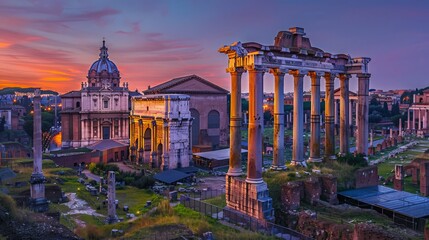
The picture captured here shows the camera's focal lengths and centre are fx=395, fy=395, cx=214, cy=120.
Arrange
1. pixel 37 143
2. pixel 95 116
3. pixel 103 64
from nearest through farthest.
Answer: pixel 37 143, pixel 95 116, pixel 103 64

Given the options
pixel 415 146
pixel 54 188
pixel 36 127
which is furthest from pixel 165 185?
pixel 415 146

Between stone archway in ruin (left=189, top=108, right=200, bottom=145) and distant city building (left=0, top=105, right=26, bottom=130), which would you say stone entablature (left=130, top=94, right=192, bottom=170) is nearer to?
stone archway in ruin (left=189, top=108, right=200, bottom=145)

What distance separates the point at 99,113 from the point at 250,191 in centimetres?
3831

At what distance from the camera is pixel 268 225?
12812 mm

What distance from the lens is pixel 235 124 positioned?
14898 millimetres

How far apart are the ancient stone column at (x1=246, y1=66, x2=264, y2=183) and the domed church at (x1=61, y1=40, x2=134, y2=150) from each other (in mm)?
35515

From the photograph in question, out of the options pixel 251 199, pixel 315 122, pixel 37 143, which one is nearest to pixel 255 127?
pixel 251 199

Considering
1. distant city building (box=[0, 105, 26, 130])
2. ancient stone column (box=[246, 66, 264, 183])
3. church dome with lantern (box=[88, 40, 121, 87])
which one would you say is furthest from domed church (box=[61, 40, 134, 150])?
ancient stone column (box=[246, 66, 264, 183])

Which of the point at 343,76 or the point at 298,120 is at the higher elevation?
the point at 343,76

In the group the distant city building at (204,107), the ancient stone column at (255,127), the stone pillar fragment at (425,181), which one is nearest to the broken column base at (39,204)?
Result: the ancient stone column at (255,127)

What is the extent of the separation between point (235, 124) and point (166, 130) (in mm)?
23492

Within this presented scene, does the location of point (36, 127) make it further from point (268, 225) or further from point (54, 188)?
point (268, 225)

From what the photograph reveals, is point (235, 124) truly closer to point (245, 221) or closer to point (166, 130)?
point (245, 221)

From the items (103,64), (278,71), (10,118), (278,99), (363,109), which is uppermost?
(103,64)
